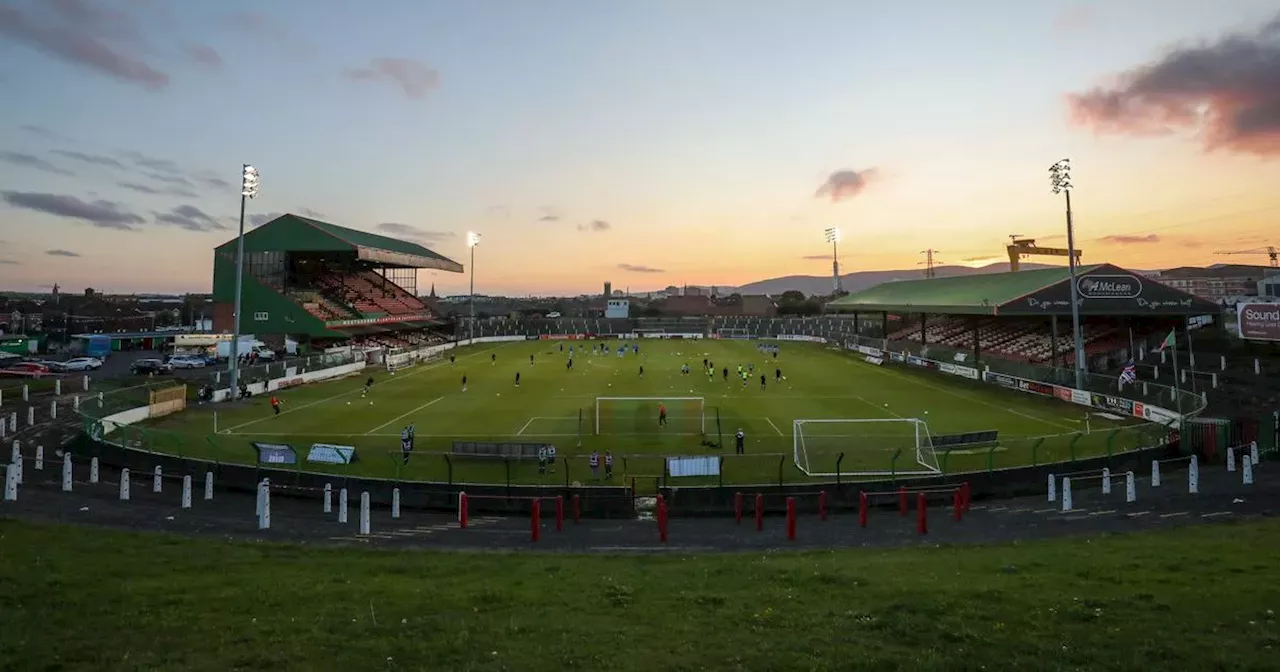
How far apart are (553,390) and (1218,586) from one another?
4016 centimetres

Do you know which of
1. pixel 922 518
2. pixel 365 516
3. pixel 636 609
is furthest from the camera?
pixel 922 518

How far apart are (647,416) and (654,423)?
2.12 metres

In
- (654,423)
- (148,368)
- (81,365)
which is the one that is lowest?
(654,423)

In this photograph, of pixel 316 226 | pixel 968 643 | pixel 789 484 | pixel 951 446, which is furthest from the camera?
pixel 316 226

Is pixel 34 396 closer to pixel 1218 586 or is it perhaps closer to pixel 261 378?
pixel 261 378

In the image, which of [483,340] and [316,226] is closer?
[316,226]

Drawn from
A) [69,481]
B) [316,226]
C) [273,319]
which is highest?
[316,226]

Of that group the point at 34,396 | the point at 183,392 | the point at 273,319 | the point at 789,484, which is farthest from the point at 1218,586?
the point at 273,319

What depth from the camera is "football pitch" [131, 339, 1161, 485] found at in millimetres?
23328

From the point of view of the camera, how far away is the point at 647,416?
3609 cm

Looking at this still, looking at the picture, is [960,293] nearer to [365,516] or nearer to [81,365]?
[365,516]

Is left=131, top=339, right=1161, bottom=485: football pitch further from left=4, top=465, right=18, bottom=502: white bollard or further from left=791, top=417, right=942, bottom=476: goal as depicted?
left=4, top=465, right=18, bottom=502: white bollard

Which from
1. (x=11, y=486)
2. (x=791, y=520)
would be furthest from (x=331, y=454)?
(x=791, y=520)

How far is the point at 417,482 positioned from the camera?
20781 millimetres
